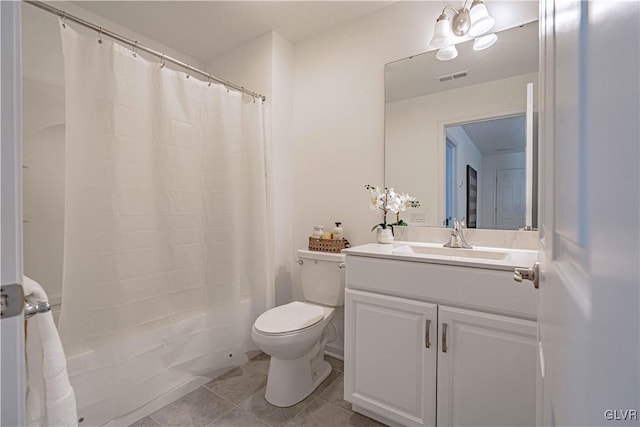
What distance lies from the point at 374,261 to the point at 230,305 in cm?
107

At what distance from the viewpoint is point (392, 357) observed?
1.45 m

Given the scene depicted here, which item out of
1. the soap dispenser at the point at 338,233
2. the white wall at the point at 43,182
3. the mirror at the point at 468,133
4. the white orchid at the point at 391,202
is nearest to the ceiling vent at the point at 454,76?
the mirror at the point at 468,133

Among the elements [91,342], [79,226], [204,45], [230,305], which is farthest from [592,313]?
[204,45]

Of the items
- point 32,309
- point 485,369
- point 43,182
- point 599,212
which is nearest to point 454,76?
point 485,369

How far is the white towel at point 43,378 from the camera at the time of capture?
0.75 metres

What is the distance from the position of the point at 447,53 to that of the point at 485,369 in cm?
171

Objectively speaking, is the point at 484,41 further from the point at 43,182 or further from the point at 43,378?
the point at 43,182

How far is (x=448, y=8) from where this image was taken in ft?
5.93

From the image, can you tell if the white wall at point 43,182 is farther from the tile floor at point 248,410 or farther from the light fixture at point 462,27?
the light fixture at point 462,27

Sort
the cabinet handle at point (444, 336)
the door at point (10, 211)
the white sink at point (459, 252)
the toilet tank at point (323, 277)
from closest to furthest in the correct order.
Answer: the door at point (10, 211) < the cabinet handle at point (444, 336) < the white sink at point (459, 252) < the toilet tank at point (323, 277)

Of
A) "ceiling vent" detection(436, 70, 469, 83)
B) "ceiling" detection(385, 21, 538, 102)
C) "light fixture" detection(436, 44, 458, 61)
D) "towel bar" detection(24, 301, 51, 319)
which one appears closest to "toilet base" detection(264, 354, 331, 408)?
"towel bar" detection(24, 301, 51, 319)

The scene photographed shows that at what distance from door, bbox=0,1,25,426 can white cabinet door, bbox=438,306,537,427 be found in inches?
52.8

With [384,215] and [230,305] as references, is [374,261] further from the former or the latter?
[230,305]

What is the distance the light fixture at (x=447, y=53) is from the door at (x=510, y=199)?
75cm
